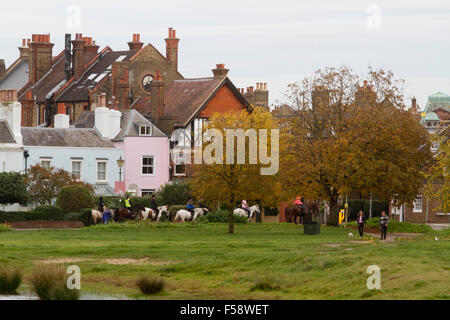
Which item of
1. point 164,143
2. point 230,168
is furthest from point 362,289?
point 164,143

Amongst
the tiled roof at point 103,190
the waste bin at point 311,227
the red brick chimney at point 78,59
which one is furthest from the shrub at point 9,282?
the red brick chimney at point 78,59

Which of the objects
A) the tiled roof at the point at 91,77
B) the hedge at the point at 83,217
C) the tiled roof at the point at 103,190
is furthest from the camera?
the tiled roof at the point at 91,77

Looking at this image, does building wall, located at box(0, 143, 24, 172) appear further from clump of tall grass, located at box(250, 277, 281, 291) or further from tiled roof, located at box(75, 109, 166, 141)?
clump of tall grass, located at box(250, 277, 281, 291)

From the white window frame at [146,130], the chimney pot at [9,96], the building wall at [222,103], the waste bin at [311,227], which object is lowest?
the waste bin at [311,227]

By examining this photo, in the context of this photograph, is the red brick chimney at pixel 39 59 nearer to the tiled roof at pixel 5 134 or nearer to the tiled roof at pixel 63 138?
the tiled roof at pixel 63 138

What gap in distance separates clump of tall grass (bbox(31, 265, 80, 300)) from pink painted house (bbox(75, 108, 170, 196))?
58521 millimetres

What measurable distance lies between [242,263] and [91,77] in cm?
6810

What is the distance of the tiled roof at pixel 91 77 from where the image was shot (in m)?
102

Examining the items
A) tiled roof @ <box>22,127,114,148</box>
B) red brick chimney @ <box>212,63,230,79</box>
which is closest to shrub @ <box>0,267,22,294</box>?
tiled roof @ <box>22,127,114,148</box>

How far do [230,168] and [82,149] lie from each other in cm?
2984

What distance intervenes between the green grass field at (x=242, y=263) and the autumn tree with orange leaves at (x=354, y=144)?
12.1 metres

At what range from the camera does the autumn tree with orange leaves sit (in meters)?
67.0

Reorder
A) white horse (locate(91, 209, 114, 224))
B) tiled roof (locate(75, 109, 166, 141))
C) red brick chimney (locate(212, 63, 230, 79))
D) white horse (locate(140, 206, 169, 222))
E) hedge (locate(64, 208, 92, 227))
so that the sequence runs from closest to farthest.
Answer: white horse (locate(91, 209, 114, 224)) < hedge (locate(64, 208, 92, 227)) < white horse (locate(140, 206, 169, 222)) < tiled roof (locate(75, 109, 166, 141)) < red brick chimney (locate(212, 63, 230, 79))
